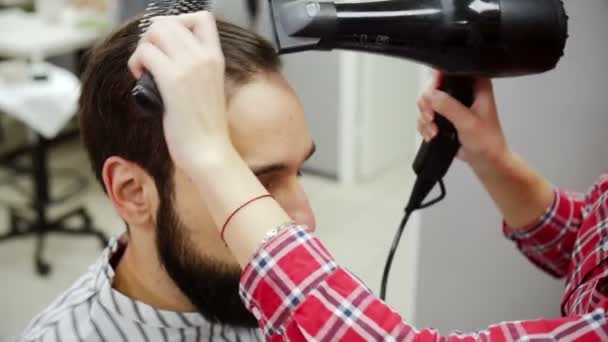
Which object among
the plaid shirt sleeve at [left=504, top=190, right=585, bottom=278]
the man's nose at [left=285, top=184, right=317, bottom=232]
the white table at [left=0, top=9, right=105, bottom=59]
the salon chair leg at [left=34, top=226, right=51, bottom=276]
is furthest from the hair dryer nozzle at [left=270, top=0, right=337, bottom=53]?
the white table at [left=0, top=9, right=105, bottom=59]

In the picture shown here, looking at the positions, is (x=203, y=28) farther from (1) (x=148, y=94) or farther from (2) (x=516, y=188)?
(2) (x=516, y=188)

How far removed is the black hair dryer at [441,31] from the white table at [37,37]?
250cm

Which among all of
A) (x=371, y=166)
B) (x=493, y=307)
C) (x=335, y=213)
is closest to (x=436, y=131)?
(x=493, y=307)

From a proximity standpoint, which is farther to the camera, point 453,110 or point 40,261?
point 40,261

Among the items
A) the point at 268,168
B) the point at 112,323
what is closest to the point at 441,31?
the point at 268,168

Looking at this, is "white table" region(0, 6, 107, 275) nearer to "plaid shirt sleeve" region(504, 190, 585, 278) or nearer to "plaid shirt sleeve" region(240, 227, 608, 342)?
"plaid shirt sleeve" region(504, 190, 585, 278)

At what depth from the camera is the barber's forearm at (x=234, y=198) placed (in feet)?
1.99

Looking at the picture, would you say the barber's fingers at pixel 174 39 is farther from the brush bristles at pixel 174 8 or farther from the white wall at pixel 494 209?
the white wall at pixel 494 209

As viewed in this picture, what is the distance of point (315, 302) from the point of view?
23.9 inches

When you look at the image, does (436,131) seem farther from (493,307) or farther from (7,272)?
(7,272)

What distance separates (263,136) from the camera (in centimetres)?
82

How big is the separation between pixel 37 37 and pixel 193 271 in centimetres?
249

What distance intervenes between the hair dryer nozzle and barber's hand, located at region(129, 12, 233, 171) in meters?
0.07

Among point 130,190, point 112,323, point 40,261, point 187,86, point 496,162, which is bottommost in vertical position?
point 40,261
